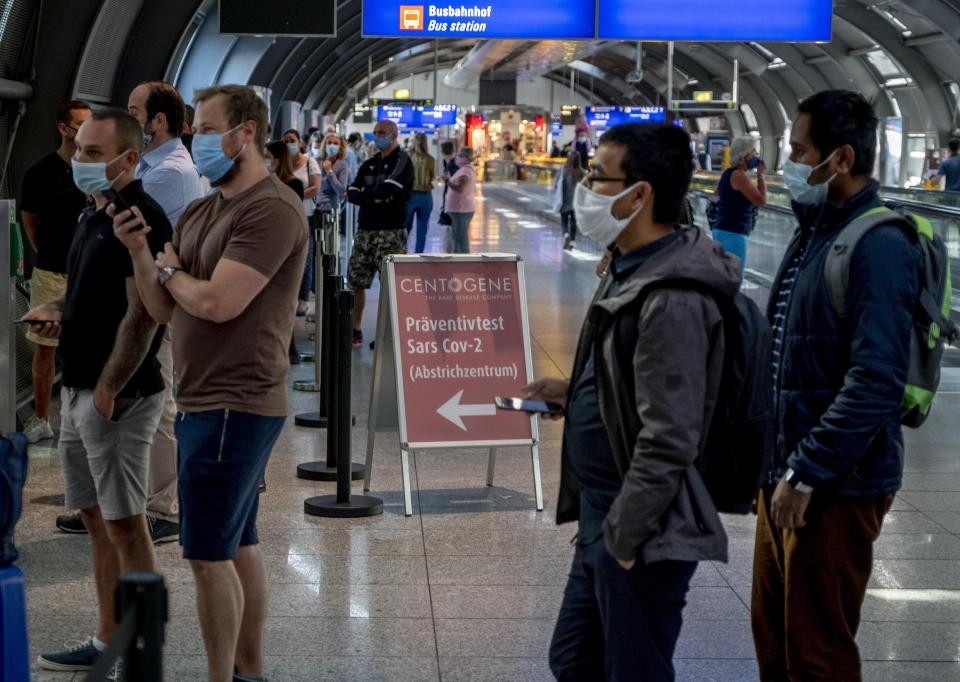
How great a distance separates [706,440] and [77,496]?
7.54ft

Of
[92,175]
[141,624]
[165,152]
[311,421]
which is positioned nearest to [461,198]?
[311,421]

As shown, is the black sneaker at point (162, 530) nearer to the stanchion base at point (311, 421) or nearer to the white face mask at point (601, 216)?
the stanchion base at point (311, 421)

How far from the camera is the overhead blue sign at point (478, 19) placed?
44.0 ft

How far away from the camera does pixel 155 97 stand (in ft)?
17.9

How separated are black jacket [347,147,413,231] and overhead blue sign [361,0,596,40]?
212 centimetres

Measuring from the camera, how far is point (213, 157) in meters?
3.81

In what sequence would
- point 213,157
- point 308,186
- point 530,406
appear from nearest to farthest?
1. point 530,406
2. point 213,157
3. point 308,186

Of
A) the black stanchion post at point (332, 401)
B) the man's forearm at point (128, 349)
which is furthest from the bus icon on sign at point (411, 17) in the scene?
the man's forearm at point (128, 349)

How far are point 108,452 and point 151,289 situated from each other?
734 mm

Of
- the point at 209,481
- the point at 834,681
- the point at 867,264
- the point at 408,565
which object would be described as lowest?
the point at 408,565

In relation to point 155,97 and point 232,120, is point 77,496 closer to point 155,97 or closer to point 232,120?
point 232,120

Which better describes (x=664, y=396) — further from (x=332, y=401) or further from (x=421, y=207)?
(x=421, y=207)

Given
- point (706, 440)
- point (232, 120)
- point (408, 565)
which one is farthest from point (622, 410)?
point (408, 565)

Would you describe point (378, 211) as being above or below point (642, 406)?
below
